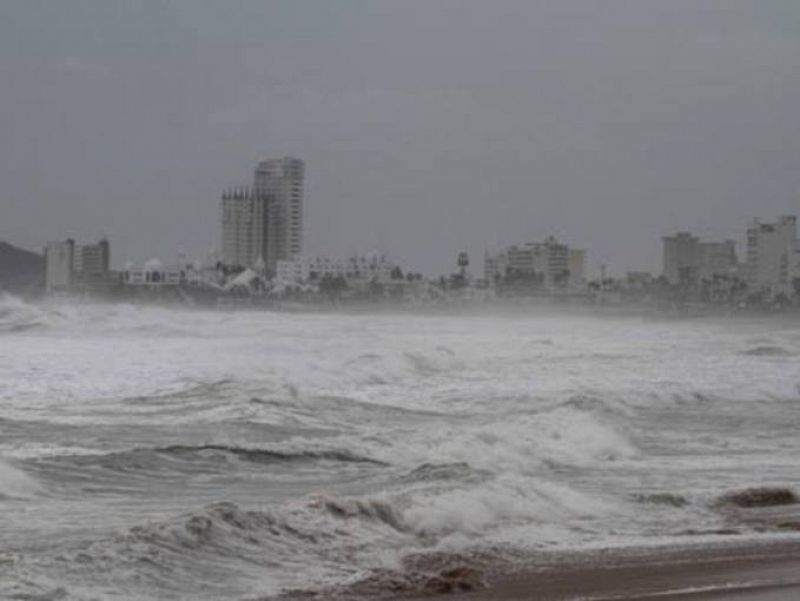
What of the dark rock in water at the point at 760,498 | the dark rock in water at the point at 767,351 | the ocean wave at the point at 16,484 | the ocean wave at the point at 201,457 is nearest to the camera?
the ocean wave at the point at 16,484

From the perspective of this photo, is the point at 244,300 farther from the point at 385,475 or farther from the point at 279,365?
the point at 385,475

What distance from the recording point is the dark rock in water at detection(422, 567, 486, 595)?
28.4 feet

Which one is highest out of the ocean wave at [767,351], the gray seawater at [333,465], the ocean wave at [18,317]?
the gray seawater at [333,465]

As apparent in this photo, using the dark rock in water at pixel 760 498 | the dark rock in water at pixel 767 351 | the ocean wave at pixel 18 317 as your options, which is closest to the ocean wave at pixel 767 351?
the dark rock in water at pixel 767 351

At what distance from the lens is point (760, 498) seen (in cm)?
1341

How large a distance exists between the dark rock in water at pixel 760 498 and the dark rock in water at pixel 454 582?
4528mm

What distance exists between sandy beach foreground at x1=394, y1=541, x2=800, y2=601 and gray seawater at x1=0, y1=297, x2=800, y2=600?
0.63 meters

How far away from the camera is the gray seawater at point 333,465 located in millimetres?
9617

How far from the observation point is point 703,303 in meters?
176

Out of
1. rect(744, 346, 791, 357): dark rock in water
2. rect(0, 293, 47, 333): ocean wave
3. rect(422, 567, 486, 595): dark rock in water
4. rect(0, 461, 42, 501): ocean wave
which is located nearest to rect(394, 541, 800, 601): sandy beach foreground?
rect(422, 567, 486, 595): dark rock in water

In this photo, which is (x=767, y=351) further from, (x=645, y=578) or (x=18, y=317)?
(x=645, y=578)

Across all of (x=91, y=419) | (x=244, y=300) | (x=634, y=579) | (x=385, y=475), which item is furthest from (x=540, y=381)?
(x=244, y=300)

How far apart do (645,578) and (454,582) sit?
50.0 inches

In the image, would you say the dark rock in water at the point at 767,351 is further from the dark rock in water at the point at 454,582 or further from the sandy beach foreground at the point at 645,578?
the dark rock in water at the point at 454,582
